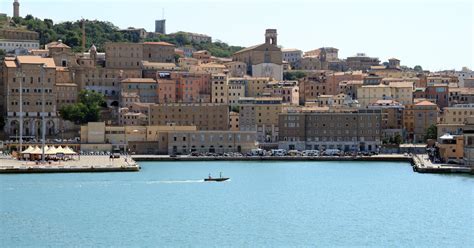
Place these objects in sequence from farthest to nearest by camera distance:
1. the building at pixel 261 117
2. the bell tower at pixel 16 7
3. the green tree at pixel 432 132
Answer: the bell tower at pixel 16 7, the building at pixel 261 117, the green tree at pixel 432 132

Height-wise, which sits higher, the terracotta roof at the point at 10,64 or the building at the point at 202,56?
the building at the point at 202,56

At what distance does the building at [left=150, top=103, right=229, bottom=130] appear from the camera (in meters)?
62.7

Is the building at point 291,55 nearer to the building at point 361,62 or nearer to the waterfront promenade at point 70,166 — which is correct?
the building at point 361,62

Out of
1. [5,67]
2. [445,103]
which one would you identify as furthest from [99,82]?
[445,103]

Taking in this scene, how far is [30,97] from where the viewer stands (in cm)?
6272

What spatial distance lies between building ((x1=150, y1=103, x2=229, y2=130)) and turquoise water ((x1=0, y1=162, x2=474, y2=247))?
46.6ft

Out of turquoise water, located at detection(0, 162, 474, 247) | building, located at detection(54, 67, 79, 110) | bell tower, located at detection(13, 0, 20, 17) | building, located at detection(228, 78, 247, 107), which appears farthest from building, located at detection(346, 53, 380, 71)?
turquoise water, located at detection(0, 162, 474, 247)

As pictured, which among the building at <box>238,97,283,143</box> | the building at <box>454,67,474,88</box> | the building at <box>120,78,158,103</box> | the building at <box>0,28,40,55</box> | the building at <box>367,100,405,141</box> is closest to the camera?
the building at <box>238,97,283,143</box>

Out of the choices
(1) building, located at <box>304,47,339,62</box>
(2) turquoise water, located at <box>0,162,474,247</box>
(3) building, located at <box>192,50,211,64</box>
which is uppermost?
(1) building, located at <box>304,47,339,62</box>

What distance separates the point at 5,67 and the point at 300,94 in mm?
22793

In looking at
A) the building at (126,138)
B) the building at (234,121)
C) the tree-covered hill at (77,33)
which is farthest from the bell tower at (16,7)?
the building at (126,138)

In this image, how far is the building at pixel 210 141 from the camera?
59531 millimetres

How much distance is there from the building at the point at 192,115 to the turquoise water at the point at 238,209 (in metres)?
14.2

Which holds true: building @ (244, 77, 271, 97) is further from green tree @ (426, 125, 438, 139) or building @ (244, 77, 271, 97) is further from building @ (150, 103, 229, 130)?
green tree @ (426, 125, 438, 139)
